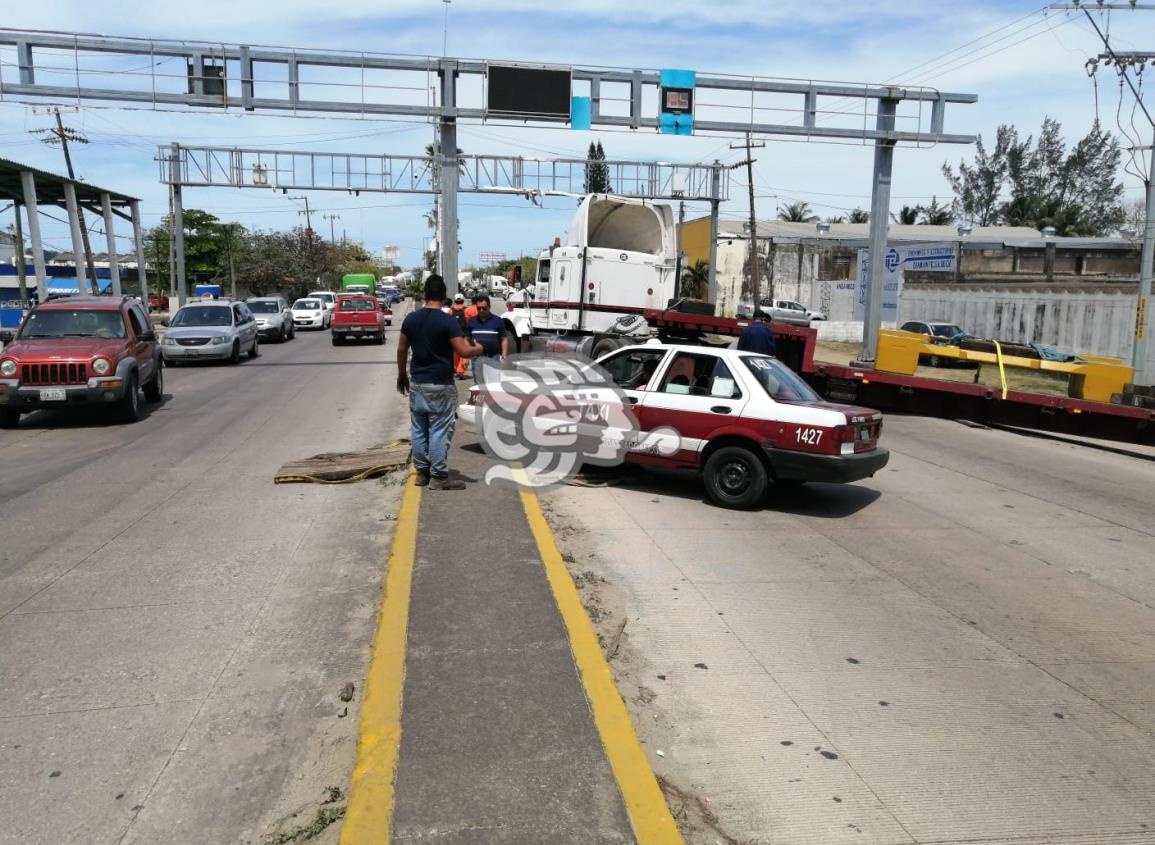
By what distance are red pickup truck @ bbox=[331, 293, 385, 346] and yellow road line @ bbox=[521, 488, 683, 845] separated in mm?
26178

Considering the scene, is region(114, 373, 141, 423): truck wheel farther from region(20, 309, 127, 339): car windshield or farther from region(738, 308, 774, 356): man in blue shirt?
region(738, 308, 774, 356): man in blue shirt

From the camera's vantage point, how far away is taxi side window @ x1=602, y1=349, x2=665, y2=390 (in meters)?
9.34

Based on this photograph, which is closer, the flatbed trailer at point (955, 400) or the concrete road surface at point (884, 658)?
the concrete road surface at point (884, 658)

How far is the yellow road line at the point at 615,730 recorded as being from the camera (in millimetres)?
3318

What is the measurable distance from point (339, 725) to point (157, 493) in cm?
575

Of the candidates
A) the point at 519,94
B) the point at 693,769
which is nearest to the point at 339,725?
the point at 693,769

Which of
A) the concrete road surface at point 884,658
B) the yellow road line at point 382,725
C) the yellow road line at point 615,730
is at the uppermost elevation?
the yellow road line at point 382,725

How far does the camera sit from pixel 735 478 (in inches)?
341

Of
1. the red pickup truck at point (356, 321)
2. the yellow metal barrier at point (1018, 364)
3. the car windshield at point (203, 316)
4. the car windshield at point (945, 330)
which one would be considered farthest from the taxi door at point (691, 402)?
the car windshield at point (945, 330)

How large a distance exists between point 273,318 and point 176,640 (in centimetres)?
3026

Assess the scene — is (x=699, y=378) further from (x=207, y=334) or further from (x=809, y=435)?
(x=207, y=334)

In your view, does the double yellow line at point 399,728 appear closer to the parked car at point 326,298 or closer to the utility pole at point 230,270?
the parked car at point 326,298

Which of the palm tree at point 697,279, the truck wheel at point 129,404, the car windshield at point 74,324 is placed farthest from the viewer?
the palm tree at point 697,279

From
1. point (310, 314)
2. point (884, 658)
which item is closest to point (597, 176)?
point (310, 314)
